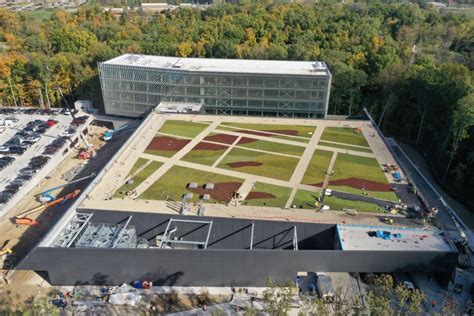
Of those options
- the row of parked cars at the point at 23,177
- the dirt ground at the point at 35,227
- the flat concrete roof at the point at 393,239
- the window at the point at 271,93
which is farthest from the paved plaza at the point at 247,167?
the row of parked cars at the point at 23,177

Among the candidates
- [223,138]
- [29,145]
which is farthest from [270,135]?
[29,145]

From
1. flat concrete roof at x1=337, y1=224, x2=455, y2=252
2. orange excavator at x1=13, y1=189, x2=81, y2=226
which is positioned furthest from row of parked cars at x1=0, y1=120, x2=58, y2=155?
flat concrete roof at x1=337, y1=224, x2=455, y2=252

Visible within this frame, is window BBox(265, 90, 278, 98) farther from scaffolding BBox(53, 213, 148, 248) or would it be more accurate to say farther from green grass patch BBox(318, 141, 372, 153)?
scaffolding BBox(53, 213, 148, 248)

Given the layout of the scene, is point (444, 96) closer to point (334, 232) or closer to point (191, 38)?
point (334, 232)

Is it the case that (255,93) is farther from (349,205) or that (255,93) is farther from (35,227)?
(35,227)

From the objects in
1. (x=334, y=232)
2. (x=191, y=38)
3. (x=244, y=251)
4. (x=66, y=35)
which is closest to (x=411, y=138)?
(x=334, y=232)

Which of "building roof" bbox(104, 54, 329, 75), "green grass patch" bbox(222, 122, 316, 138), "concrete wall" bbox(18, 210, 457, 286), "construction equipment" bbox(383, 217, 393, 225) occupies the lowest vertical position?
"concrete wall" bbox(18, 210, 457, 286)

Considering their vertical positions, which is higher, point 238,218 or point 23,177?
point 238,218
